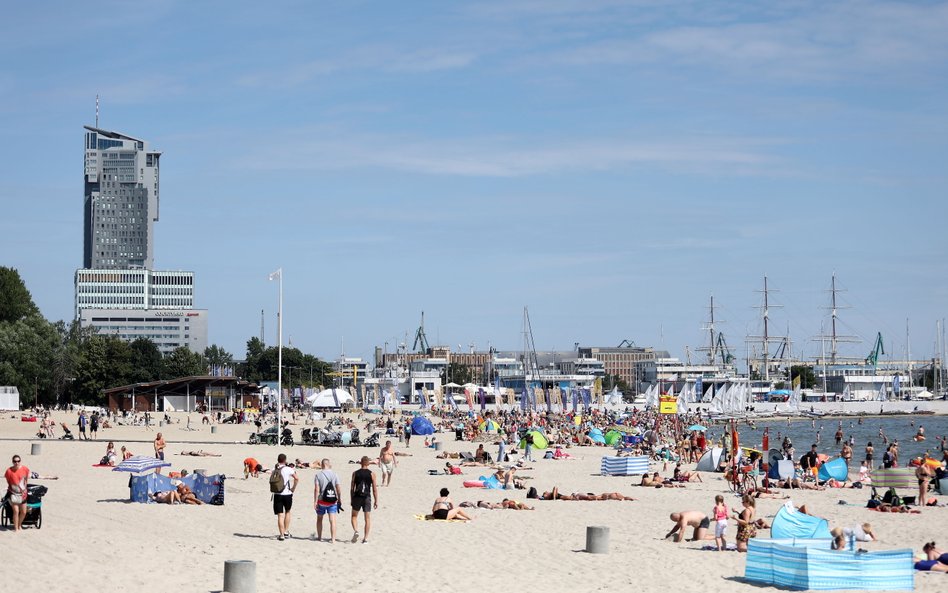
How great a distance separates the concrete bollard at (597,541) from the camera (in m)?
16.0

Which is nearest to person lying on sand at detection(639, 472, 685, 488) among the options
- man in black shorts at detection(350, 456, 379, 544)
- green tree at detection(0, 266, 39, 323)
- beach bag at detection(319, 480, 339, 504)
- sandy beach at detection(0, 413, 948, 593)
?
sandy beach at detection(0, 413, 948, 593)

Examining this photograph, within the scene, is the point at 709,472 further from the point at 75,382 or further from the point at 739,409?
the point at 739,409

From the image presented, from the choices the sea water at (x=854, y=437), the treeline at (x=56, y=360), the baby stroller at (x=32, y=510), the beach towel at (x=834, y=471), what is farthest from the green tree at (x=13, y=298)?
the baby stroller at (x=32, y=510)

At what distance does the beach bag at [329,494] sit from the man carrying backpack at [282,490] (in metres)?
0.42

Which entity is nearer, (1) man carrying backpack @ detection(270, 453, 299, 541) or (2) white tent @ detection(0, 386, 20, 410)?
(1) man carrying backpack @ detection(270, 453, 299, 541)

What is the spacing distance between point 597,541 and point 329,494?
12.4ft

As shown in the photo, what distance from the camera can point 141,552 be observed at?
47.6 ft

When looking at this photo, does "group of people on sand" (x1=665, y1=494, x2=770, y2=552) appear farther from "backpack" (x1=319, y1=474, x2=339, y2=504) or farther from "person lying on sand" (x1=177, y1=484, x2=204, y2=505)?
"person lying on sand" (x1=177, y1=484, x2=204, y2=505)

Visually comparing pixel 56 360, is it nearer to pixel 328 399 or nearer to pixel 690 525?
pixel 328 399

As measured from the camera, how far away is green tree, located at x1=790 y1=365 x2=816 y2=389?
181 metres

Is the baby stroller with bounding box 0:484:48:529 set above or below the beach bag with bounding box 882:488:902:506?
above

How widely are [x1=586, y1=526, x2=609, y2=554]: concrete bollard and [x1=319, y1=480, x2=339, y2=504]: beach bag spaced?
3.58m

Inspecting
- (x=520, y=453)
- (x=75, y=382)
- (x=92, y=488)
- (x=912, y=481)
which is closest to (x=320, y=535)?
(x=92, y=488)

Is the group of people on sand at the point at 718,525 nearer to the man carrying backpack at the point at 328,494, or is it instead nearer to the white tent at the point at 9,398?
the man carrying backpack at the point at 328,494
